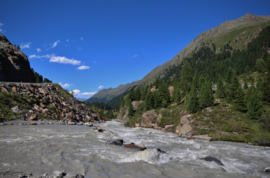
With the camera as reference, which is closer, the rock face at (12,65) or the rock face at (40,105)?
the rock face at (40,105)

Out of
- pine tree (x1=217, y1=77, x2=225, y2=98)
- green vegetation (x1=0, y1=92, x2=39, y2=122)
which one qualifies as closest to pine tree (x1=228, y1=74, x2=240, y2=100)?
pine tree (x1=217, y1=77, x2=225, y2=98)

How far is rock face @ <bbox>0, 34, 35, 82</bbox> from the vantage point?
6288 centimetres

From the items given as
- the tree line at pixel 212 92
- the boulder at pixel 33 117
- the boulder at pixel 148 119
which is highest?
the tree line at pixel 212 92

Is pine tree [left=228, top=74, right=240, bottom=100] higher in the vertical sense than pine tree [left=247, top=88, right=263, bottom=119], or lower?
higher

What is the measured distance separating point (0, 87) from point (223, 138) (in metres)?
46.7

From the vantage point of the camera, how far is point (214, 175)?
9406mm

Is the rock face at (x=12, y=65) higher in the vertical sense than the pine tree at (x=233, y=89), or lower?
higher

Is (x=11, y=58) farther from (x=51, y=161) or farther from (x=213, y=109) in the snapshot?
(x=213, y=109)

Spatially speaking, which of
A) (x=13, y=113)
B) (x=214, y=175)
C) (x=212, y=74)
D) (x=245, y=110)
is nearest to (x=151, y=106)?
(x=245, y=110)

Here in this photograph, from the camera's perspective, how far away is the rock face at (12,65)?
206 ft

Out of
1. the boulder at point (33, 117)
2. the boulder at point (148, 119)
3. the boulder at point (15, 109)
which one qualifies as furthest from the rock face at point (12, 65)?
the boulder at point (148, 119)

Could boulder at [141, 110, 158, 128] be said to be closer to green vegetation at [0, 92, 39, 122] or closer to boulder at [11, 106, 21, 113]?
green vegetation at [0, 92, 39, 122]

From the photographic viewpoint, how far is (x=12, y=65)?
228 ft

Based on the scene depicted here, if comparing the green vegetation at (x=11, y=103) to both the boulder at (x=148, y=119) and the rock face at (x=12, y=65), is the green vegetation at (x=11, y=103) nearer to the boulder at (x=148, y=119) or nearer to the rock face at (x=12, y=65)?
the boulder at (x=148, y=119)
